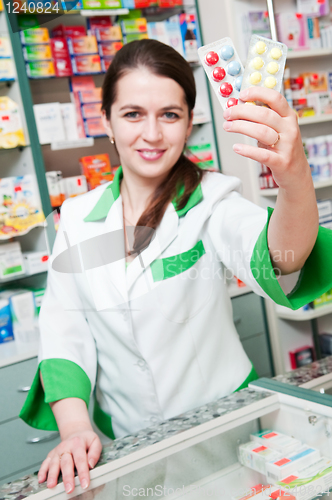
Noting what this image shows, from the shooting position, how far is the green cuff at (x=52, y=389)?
3.48 feet

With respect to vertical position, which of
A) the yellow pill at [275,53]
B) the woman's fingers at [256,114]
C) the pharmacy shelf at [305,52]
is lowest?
the woman's fingers at [256,114]

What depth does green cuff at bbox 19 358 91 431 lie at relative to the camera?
1.06 m

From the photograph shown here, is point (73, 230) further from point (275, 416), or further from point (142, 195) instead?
point (275, 416)

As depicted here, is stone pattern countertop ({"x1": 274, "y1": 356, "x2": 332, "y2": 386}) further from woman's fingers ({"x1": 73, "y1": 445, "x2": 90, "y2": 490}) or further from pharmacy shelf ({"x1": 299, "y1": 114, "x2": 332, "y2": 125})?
pharmacy shelf ({"x1": 299, "y1": 114, "x2": 332, "y2": 125})

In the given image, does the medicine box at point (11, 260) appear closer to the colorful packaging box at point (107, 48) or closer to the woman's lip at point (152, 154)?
the colorful packaging box at point (107, 48)

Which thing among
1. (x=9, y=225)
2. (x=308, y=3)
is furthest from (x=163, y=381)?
(x=308, y=3)

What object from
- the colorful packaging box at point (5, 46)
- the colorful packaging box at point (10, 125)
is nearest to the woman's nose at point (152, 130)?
the colorful packaging box at point (10, 125)

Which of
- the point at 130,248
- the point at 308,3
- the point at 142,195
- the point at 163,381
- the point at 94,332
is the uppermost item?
the point at 308,3

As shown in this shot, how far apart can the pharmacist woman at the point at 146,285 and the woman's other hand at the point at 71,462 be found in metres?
0.18

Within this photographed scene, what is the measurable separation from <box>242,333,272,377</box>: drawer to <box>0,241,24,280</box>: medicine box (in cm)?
136

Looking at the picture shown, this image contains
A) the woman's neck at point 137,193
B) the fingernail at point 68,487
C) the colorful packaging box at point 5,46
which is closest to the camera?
the fingernail at point 68,487

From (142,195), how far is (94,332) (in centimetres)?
39

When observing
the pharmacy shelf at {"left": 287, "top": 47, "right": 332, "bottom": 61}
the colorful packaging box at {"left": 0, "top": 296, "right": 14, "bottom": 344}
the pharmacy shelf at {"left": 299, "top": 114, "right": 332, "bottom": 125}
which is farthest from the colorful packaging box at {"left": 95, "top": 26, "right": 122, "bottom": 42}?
the colorful packaging box at {"left": 0, "top": 296, "right": 14, "bottom": 344}

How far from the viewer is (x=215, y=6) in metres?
2.79
